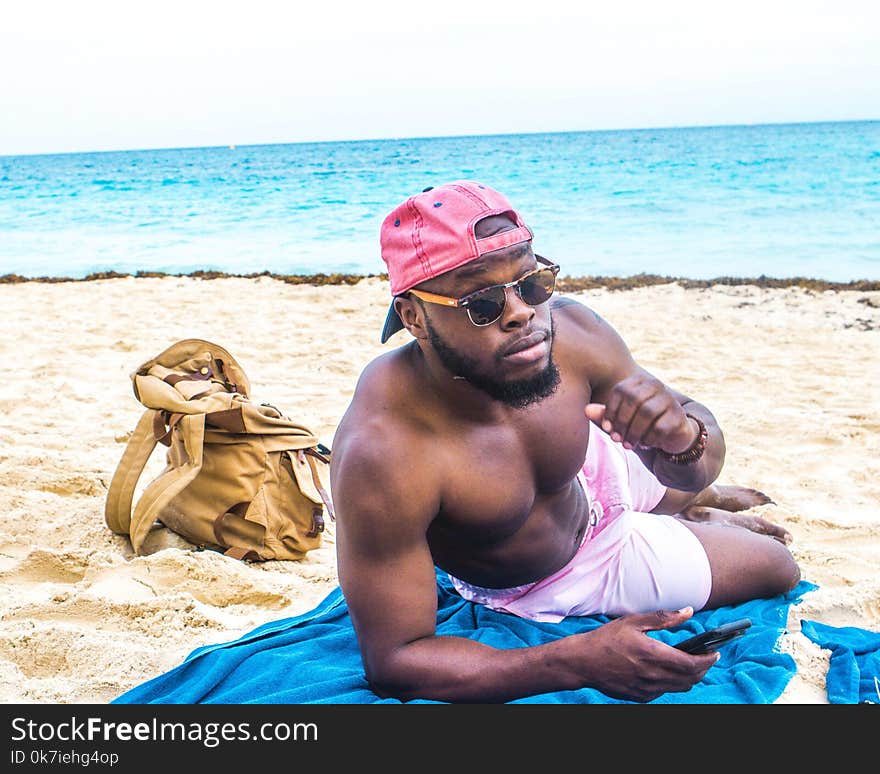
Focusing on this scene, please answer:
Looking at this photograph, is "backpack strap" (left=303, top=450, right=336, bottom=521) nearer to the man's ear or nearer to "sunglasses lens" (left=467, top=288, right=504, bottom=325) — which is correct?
the man's ear

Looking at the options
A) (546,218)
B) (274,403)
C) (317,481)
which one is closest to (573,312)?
(317,481)

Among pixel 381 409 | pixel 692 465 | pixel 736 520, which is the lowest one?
pixel 736 520

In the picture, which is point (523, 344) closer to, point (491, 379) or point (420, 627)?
point (491, 379)

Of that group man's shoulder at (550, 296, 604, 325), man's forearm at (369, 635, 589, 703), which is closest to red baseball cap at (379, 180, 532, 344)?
man's shoulder at (550, 296, 604, 325)

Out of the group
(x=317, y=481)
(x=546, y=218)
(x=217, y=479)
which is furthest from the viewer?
(x=546, y=218)

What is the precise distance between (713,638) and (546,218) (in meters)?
16.2

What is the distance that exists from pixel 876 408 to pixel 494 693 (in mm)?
4020

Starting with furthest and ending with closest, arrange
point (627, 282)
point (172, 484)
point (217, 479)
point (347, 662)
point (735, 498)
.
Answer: point (627, 282)
point (735, 498)
point (217, 479)
point (172, 484)
point (347, 662)

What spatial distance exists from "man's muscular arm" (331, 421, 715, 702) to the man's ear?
270 mm

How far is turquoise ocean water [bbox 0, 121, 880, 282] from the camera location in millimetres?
13266

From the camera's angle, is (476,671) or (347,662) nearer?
(476,671)

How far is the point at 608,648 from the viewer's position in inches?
85.7

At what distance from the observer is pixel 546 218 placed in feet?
58.4
